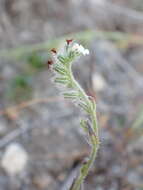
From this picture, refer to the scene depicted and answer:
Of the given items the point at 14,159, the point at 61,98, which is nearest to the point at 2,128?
the point at 14,159

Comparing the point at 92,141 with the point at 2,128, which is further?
the point at 2,128

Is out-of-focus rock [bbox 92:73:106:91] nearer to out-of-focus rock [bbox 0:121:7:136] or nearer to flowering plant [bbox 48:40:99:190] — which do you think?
out-of-focus rock [bbox 0:121:7:136]

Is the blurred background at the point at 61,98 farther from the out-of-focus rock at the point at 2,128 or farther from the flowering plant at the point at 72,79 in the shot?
the flowering plant at the point at 72,79

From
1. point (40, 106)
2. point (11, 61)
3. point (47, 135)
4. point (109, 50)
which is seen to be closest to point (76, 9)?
point (109, 50)

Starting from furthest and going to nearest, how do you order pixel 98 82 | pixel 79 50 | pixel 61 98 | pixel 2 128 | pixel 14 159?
pixel 98 82 → pixel 61 98 → pixel 2 128 → pixel 14 159 → pixel 79 50

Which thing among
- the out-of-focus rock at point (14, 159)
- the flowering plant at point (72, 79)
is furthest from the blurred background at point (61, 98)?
the flowering plant at point (72, 79)

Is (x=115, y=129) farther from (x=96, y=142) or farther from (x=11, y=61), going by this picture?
(x=96, y=142)

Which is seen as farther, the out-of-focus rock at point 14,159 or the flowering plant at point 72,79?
the out-of-focus rock at point 14,159

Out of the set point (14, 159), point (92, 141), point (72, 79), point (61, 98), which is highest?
point (72, 79)

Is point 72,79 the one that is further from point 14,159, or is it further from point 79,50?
point 14,159
